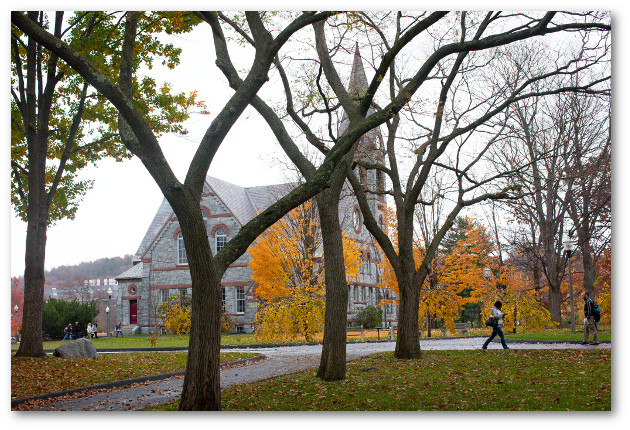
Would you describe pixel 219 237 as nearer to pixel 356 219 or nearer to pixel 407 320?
pixel 356 219

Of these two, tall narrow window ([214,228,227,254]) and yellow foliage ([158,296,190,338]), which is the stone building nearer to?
tall narrow window ([214,228,227,254])

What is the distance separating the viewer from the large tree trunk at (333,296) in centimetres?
1061

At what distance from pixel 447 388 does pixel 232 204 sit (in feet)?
119

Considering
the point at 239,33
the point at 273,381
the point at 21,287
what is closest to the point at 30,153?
the point at 21,287

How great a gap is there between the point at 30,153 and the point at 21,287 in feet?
11.0

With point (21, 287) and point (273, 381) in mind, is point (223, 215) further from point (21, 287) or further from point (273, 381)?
point (273, 381)

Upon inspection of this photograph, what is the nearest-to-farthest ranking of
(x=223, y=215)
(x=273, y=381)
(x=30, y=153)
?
1. (x=273, y=381)
2. (x=30, y=153)
3. (x=223, y=215)

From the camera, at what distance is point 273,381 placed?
10.6m

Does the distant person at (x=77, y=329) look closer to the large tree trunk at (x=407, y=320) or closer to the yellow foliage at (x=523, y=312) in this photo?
the yellow foliage at (x=523, y=312)

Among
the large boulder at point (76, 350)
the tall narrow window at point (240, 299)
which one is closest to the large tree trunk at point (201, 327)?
the large boulder at point (76, 350)

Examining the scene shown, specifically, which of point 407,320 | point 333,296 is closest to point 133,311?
point 407,320

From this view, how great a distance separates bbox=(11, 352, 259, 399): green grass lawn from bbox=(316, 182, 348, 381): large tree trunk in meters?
4.24

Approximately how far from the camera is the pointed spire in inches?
552

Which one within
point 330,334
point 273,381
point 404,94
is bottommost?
point 273,381
